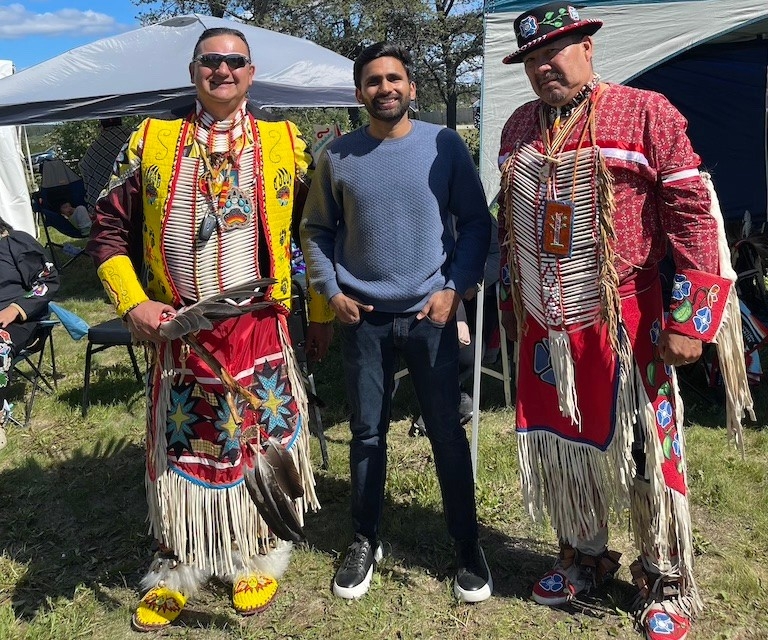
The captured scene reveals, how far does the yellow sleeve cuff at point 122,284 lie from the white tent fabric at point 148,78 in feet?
10.4

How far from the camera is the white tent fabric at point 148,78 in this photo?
218 inches

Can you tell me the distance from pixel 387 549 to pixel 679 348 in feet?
4.58

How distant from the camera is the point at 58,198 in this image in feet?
29.7

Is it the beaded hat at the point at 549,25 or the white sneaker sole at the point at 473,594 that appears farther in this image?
the white sneaker sole at the point at 473,594

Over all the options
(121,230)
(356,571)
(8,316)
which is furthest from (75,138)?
(356,571)

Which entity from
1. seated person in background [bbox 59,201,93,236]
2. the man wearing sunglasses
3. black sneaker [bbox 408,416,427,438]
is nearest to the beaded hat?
the man wearing sunglasses

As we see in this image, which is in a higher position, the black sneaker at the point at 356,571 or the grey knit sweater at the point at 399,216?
the grey knit sweater at the point at 399,216

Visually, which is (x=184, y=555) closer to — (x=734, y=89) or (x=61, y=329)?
(x=61, y=329)

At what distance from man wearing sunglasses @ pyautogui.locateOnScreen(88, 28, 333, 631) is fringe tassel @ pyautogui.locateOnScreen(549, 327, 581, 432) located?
0.75 metres

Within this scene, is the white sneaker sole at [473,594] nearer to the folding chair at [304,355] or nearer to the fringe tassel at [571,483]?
the fringe tassel at [571,483]

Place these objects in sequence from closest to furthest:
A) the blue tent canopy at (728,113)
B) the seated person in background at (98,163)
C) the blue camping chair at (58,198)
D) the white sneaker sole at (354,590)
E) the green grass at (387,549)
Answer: the green grass at (387,549), the white sneaker sole at (354,590), the blue tent canopy at (728,113), the seated person in background at (98,163), the blue camping chair at (58,198)

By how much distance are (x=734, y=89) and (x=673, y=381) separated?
5055mm

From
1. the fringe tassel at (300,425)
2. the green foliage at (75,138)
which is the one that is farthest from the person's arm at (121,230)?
the green foliage at (75,138)

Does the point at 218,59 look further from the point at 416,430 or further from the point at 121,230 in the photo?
the point at 416,430
